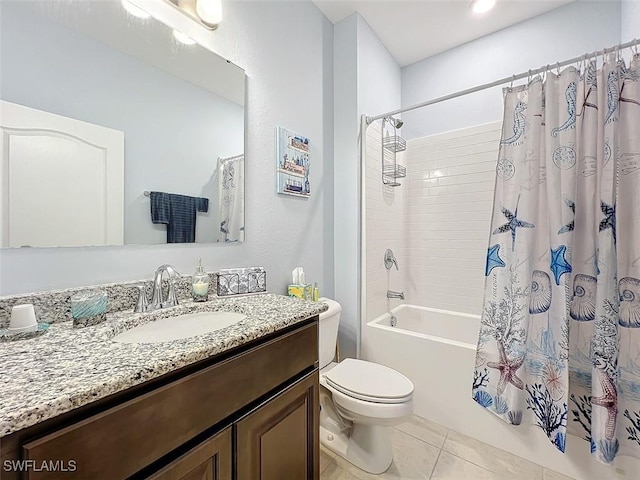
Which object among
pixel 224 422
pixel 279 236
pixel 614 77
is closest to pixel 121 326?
pixel 224 422

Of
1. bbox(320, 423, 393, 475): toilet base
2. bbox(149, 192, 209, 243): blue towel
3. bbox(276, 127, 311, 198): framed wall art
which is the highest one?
bbox(276, 127, 311, 198): framed wall art

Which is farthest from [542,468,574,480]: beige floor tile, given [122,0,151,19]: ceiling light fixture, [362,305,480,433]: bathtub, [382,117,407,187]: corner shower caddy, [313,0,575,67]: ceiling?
[313,0,575,67]: ceiling

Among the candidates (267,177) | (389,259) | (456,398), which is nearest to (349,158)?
(267,177)

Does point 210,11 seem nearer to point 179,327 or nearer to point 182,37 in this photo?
point 182,37

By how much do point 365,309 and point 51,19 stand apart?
81.3 inches

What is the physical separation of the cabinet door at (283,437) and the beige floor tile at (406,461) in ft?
1.58

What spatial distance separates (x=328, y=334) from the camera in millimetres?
1664

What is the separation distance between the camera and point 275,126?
1.69 meters

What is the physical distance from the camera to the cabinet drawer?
51 centimetres

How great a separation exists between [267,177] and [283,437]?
4.01 feet

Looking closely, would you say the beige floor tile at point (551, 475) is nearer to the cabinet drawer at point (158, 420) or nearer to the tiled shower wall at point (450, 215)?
the tiled shower wall at point (450, 215)

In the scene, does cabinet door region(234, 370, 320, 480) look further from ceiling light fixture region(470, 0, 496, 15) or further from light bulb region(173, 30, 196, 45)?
ceiling light fixture region(470, 0, 496, 15)

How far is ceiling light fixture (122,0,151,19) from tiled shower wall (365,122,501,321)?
147 cm

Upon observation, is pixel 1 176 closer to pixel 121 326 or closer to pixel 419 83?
pixel 121 326
